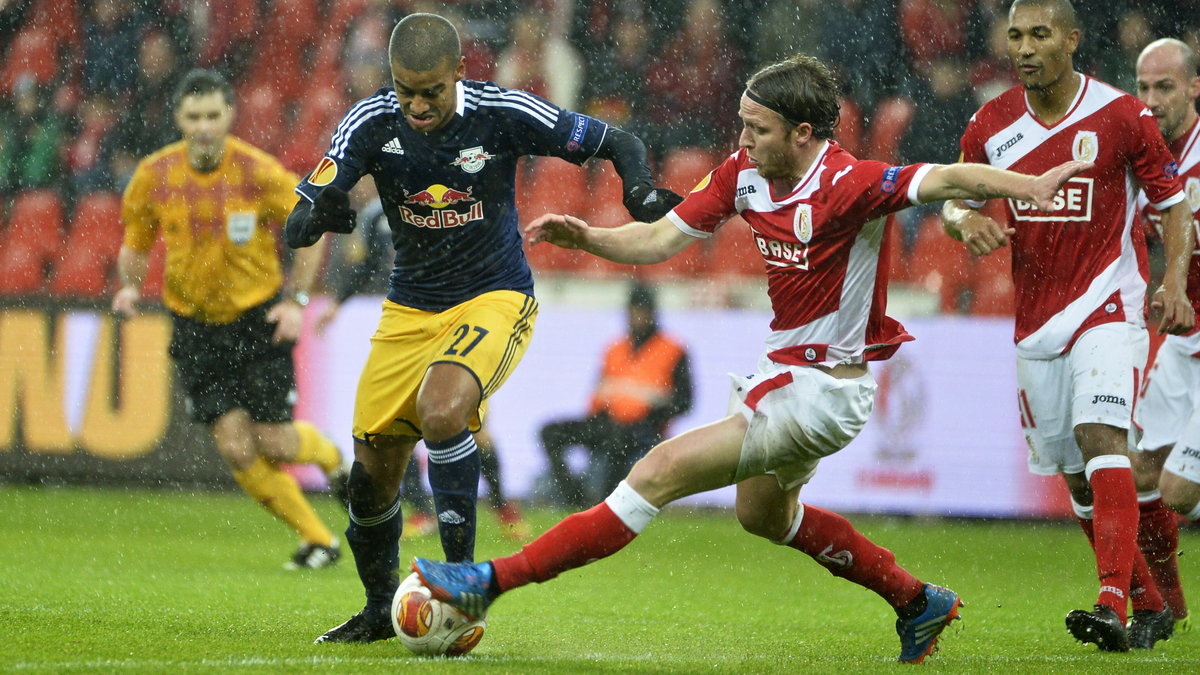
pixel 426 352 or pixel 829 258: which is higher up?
pixel 829 258

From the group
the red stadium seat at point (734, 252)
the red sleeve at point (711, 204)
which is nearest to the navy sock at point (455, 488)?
the red sleeve at point (711, 204)

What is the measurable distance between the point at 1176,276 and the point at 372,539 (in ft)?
9.64

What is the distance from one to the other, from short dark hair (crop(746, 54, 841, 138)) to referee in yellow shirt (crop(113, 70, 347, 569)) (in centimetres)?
344

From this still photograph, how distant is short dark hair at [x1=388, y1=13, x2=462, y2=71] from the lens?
492 centimetres

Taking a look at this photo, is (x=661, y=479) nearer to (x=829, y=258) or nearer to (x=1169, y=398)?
(x=829, y=258)

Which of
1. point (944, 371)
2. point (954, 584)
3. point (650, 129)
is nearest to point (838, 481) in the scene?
point (944, 371)

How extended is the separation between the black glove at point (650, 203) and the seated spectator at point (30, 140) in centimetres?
995

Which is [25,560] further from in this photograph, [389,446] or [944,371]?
[944,371]

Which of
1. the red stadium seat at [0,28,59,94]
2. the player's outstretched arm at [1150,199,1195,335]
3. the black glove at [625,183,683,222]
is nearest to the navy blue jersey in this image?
the black glove at [625,183,683,222]

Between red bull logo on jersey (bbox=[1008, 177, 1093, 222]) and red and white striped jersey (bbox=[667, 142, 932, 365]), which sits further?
red bull logo on jersey (bbox=[1008, 177, 1093, 222])

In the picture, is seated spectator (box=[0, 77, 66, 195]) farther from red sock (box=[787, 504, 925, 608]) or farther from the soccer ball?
red sock (box=[787, 504, 925, 608])

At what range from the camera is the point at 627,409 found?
31.7 ft

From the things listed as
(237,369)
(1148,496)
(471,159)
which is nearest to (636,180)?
(471,159)

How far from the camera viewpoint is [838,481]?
9477 mm
